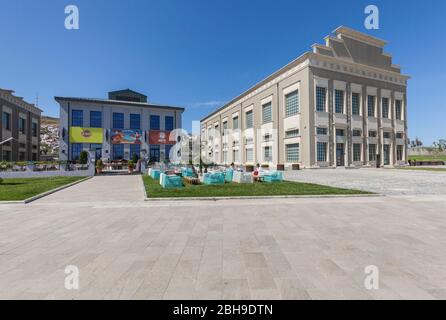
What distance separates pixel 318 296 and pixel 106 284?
2.97 m

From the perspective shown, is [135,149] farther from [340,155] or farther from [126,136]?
[340,155]

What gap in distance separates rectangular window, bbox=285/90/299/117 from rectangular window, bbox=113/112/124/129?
30814 millimetres

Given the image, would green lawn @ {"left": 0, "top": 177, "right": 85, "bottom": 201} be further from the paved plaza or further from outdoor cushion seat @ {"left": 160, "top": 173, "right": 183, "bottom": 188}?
outdoor cushion seat @ {"left": 160, "top": 173, "right": 183, "bottom": 188}

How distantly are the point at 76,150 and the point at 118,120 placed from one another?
29.0 ft

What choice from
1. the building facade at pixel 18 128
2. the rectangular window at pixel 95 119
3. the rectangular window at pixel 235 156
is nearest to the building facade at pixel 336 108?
the rectangular window at pixel 235 156

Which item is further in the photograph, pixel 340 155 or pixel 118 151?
pixel 118 151

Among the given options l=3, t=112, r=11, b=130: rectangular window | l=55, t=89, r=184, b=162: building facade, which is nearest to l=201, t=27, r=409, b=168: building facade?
l=55, t=89, r=184, b=162: building facade

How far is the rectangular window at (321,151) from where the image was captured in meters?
34.7

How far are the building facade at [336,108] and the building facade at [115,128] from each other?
19.0 meters

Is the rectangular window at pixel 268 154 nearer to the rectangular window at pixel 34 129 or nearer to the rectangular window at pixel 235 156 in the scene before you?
the rectangular window at pixel 235 156

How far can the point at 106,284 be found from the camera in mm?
3109

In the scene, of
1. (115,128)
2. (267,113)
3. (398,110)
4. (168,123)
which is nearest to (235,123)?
(267,113)

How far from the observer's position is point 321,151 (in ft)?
115
